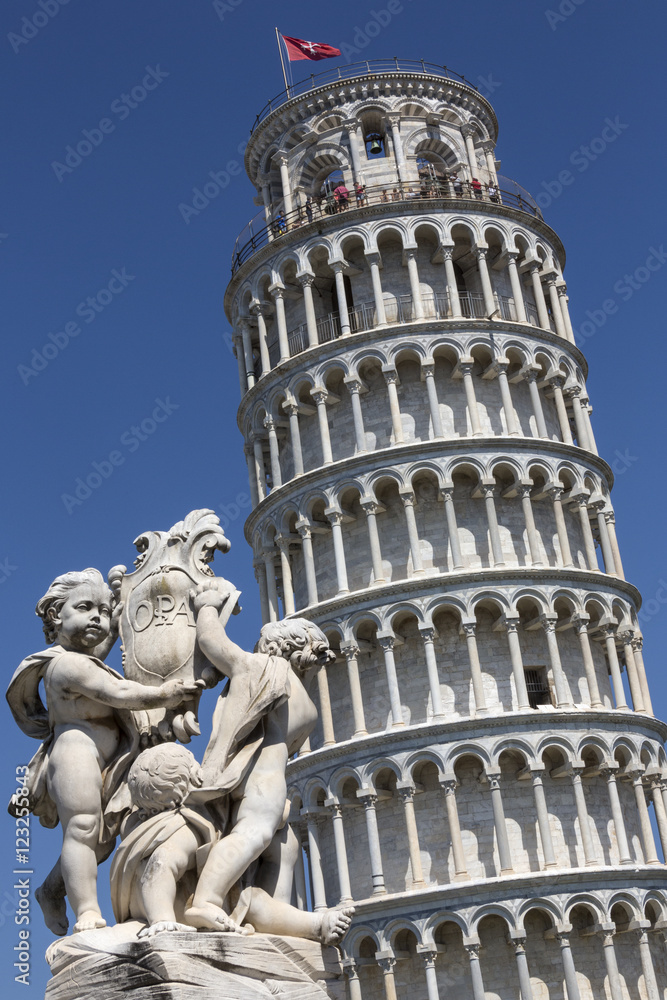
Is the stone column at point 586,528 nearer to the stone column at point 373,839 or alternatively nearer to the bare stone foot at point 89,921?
the stone column at point 373,839

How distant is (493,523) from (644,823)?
1067cm

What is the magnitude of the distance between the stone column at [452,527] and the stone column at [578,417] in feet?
21.2

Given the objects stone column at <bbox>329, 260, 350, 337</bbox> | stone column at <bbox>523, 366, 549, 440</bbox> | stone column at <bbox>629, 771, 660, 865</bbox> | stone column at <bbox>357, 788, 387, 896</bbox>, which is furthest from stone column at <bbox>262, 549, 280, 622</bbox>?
stone column at <bbox>629, 771, 660, 865</bbox>

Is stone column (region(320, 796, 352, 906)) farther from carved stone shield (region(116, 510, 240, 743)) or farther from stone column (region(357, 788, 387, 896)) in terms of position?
carved stone shield (region(116, 510, 240, 743))

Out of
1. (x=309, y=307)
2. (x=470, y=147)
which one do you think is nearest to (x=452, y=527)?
(x=309, y=307)

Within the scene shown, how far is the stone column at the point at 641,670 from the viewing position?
4447 cm

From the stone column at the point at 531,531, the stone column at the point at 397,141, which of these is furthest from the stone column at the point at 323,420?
the stone column at the point at 397,141

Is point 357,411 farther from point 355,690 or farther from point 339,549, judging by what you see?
point 355,690

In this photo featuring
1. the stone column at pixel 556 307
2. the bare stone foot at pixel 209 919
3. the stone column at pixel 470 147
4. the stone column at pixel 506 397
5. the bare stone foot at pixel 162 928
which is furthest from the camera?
the stone column at pixel 470 147

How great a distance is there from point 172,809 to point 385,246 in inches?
1689

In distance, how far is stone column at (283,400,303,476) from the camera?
45656 millimetres

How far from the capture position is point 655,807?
43.4 meters

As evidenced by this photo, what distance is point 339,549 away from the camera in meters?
43.5

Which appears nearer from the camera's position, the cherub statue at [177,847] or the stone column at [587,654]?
the cherub statue at [177,847]
